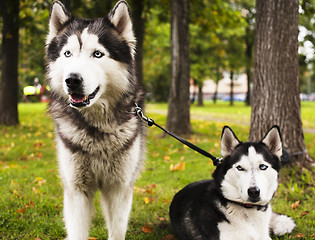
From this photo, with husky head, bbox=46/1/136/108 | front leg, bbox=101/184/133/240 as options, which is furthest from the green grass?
husky head, bbox=46/1/136/108

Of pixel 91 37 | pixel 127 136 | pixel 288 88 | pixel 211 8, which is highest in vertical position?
pixel 211 8

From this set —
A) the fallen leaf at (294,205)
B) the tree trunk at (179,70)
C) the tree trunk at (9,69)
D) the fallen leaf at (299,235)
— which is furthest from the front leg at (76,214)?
the tree trunk at (9,69)

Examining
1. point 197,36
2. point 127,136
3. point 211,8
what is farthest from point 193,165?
point 197,36

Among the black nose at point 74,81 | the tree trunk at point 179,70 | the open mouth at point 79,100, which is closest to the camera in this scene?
the black nose at point 74,81

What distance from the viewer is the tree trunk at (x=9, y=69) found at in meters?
12.1

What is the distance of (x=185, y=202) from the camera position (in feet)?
11.2

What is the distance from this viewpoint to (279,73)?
5086 mm

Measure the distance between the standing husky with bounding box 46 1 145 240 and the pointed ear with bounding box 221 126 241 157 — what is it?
2.73ft

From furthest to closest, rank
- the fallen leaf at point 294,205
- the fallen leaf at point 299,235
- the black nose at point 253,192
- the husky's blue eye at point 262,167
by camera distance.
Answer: the fallen leaf at point 294,205
the fallen leaf at point 299,235
the husky's blue eye at point 262,167
the black nose at point 253,192

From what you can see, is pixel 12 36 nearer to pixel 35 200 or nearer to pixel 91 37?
pixel 35 200

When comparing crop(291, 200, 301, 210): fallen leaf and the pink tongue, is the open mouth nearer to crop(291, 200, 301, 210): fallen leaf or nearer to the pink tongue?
the pink tongue

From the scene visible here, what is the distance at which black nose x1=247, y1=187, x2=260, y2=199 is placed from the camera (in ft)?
8.82

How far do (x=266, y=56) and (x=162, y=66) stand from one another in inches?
1217

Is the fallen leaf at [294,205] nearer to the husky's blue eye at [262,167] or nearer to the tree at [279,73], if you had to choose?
the tree at [279,73]
